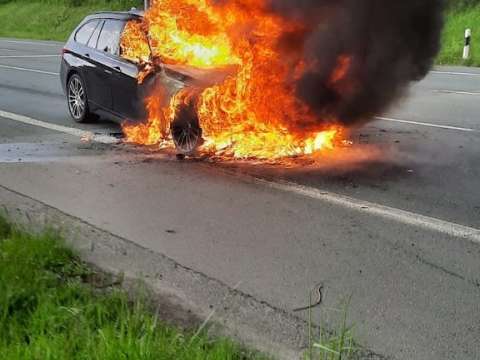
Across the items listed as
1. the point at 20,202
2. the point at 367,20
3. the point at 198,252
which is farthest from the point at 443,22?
the point at 20,202

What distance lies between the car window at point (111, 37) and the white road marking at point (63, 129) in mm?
1188

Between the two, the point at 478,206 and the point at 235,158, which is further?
the point at 235,158

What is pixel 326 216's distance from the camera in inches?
243

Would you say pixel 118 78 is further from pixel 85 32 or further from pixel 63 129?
pixel 85 32

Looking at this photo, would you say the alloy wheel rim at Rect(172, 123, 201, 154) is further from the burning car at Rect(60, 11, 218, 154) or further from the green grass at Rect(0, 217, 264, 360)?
the green grass at Rect(0, 217, 264, 360)

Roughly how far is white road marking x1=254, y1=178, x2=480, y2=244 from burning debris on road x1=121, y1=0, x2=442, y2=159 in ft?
3.10

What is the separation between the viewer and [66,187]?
722cm

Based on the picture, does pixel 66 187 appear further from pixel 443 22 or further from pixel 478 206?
pixel 443 22

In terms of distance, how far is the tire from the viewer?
35.0ft

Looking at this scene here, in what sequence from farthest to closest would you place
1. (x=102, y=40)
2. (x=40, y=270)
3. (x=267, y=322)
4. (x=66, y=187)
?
(x=102, y=40)
(x=66, y=187)
(x=40, y=270)
(x=267, y=322)

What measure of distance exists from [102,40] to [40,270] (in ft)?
20.1

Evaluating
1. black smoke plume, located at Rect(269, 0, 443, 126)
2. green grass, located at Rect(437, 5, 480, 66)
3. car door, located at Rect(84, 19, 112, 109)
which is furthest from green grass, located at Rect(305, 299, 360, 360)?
green grass, located at Rect(437, 5, 480, 66)

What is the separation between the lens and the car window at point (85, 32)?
34.6ft

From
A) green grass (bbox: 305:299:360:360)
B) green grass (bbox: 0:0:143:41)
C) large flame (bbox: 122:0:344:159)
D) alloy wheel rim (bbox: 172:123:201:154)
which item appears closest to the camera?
green grass (bbox: 305:299:360:360)
